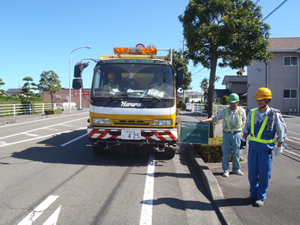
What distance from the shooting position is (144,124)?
6109 mm

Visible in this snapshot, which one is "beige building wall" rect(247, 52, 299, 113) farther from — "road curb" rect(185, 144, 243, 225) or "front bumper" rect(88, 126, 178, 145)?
"road curb" rect(185, 144, 243, 225)

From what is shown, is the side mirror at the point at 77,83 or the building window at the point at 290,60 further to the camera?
the building window at the point at 290,60

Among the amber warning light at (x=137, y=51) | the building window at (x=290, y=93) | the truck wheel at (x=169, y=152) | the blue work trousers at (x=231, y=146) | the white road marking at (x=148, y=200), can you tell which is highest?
the amber warning light at (x=137, y=51)

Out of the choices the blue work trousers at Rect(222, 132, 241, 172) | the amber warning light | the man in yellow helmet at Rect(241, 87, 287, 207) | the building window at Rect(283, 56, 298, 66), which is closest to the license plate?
the blue work trousers at Rect(222, 132, 241, 172)

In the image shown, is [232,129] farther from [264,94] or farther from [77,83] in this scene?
[77,83]

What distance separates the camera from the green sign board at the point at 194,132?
20.8 feet

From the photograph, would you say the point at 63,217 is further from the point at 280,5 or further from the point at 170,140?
the point at 280,5

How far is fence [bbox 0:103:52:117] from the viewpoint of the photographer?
77.9 ft

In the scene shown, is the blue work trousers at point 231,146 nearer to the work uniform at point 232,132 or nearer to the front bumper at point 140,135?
the work uniform at point 232,132

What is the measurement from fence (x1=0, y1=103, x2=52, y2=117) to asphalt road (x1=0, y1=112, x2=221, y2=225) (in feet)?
62.0

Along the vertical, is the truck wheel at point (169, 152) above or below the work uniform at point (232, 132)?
below

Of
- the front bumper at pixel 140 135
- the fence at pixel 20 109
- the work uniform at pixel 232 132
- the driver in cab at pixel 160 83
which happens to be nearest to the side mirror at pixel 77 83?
the front bumper at pixel 140 135

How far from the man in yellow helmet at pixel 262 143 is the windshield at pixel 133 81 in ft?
8.72

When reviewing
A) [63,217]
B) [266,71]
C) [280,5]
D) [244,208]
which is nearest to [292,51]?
[266,71]
